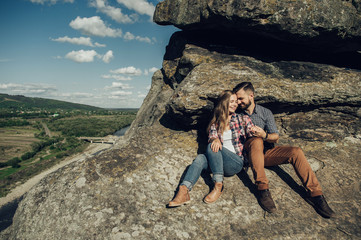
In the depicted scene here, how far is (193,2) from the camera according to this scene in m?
7.07

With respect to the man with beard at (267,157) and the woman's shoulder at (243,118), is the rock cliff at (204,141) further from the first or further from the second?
the woman's shoulder at (243,118)

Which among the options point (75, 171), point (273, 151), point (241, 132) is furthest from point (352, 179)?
point (75, 171)

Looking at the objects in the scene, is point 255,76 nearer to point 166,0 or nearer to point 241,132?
point 241,132

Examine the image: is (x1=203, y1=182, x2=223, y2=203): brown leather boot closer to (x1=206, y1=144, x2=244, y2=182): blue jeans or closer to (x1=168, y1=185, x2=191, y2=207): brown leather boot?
(x1=206, y1=144, x2=244, y2=182): blue jeans

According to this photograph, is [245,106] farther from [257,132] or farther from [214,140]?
[214,140]

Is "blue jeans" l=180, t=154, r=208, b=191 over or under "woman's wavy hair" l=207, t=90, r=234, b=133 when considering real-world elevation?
under

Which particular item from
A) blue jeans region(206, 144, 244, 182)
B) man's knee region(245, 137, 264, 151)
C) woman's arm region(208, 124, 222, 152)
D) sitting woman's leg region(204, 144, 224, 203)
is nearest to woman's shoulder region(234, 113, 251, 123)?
man's knee region(245, 137, 264, 151)

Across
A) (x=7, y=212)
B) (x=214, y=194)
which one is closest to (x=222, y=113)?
(x=214, y=194)

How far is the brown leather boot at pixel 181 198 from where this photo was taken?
392cm

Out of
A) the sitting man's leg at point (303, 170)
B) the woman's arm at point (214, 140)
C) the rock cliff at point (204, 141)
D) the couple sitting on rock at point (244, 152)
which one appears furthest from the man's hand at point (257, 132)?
the rock cliff at point (204, 141)

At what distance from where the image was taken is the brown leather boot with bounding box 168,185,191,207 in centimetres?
392

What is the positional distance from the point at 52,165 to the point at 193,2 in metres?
51.7

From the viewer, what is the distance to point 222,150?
473 centimetres

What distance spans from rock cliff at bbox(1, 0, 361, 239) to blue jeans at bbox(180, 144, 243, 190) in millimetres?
361
